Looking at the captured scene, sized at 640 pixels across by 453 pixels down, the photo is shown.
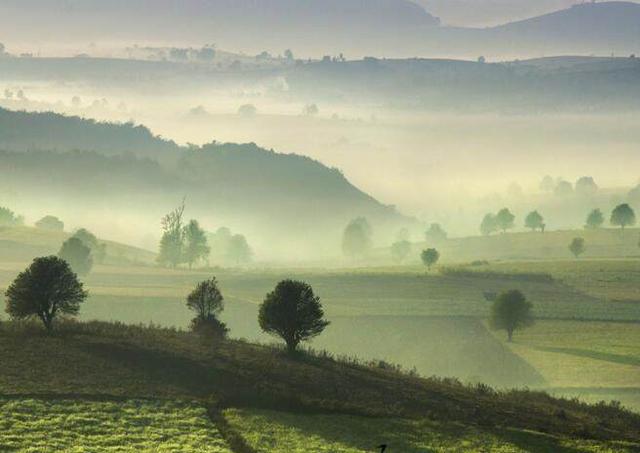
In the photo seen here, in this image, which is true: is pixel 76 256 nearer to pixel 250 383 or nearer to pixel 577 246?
pixel 250 383

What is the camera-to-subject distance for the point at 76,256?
467ft

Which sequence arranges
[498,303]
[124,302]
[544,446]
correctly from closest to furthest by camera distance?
1. [544,446]
2. [498,303]
3. [124,302]

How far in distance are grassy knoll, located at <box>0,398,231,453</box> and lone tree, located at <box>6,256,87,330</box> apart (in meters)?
19.4

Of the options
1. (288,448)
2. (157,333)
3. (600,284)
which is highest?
(600,284)

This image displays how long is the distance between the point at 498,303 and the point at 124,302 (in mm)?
53266

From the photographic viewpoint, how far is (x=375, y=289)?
5349 inches

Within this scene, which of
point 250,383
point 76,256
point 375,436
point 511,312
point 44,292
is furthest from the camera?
point 76,256

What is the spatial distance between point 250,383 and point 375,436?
12.2m

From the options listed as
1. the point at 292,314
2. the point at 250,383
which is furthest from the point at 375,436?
the point at 292,314

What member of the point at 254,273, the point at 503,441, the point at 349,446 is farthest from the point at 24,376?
the point at 254,273

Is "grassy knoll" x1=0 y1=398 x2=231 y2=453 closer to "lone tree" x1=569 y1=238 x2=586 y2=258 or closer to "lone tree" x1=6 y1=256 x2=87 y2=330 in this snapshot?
"lone tree" x1=6 y1=256 x2=87 y2=330

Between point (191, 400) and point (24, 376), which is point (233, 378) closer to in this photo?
point (191, 400)

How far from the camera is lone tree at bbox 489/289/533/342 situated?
110 meters

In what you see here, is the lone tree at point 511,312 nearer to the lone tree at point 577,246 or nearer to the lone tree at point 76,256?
the lone tree at point 76,256
